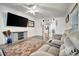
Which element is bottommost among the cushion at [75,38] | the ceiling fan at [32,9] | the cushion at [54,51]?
the cushion at [54,51]

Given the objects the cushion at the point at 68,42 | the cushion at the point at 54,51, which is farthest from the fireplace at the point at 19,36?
the cushion at the point at 68,42

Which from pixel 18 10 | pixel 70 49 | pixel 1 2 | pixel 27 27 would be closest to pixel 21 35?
pixel 27 27

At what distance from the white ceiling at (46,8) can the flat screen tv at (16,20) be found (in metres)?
0.13

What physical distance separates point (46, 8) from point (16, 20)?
0.56 m

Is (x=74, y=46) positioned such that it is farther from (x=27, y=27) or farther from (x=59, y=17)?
(x=27, y=27)

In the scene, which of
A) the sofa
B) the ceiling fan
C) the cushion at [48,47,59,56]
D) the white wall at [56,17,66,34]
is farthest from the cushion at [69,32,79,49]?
the ceiling fan

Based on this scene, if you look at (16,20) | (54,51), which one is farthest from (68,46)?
(16,20)

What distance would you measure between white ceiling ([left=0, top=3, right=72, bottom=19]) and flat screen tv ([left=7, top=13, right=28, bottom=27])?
129mm

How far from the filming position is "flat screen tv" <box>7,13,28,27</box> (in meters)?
2.04

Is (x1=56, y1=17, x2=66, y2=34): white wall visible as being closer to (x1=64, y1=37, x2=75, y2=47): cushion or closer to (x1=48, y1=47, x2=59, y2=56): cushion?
(x1=64, y1=37, x2=75, y2=47): cushion

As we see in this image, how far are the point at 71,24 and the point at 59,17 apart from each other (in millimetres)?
233

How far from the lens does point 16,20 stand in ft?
6.89

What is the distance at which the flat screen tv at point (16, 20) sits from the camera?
204 cm

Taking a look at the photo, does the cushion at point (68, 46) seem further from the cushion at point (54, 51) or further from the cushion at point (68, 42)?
the cushion at point (54, 51)
